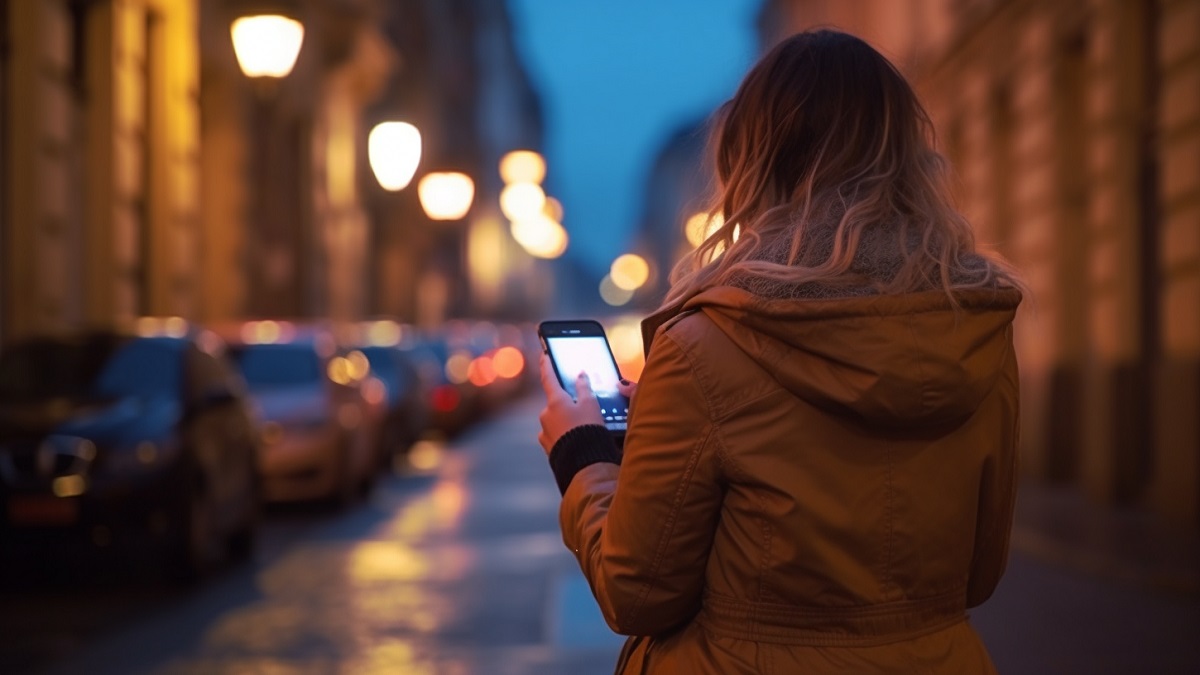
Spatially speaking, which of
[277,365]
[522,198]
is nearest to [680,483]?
[277,365]

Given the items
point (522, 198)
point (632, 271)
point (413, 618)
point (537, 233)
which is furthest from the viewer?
point (632, 271)

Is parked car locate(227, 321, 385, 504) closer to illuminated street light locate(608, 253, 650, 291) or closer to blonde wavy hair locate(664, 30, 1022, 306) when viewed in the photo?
blonde wavy hair locate(664, 30, 1022, 306)

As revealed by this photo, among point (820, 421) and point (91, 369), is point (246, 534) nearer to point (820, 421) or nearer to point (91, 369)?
point (91, 369)

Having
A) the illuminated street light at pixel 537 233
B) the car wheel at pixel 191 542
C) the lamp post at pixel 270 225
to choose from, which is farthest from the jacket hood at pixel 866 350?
the illuminated street light at pixel 537 233

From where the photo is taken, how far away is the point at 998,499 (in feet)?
8.26

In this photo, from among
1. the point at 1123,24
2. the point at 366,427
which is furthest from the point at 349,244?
Result: the point at 1123,24

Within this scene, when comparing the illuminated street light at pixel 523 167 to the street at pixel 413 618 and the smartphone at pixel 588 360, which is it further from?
the smartphone at pixel 588 360

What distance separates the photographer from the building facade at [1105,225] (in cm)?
1376

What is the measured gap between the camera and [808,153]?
8.20 ft

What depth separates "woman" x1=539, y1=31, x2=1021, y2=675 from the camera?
2279mm

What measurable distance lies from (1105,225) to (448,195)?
9.56 metres

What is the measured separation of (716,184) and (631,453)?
20.9 inches

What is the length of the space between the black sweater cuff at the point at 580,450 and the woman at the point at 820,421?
16 cm

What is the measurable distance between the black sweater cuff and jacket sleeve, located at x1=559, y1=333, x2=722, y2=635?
20 cm
